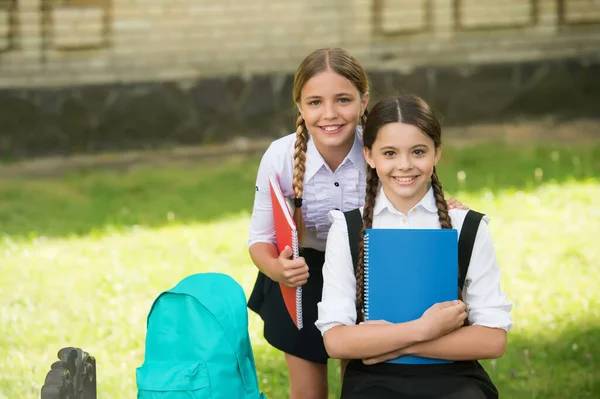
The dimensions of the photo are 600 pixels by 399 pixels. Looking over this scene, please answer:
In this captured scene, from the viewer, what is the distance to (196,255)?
6758mm

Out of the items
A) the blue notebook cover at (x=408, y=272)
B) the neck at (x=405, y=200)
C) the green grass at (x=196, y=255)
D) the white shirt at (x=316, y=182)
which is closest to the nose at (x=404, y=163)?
the neck at (x=405, y=200)

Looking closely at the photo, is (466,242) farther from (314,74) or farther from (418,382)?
(314,74)

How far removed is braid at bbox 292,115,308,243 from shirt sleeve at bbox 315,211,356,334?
0.39 m

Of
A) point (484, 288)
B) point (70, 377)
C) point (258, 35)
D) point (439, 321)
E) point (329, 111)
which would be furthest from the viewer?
point (258, 35)

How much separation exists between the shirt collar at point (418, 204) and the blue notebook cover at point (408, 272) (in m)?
0.22

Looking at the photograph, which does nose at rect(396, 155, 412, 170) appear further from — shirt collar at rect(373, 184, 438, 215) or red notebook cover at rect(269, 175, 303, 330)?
red notebook cover at rect(269, 175, 303, 330)

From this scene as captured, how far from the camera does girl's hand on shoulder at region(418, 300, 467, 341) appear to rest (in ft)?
9.82

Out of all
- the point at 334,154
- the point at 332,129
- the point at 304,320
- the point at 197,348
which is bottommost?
the point at 304,320

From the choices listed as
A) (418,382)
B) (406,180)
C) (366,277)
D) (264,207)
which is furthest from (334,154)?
(418,382)

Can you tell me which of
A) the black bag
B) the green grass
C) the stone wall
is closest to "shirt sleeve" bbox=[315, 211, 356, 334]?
the black bag

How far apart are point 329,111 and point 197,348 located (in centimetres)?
88

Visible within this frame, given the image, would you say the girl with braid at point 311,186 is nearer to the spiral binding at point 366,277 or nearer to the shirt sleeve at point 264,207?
the shirt sleeve at point 264,207

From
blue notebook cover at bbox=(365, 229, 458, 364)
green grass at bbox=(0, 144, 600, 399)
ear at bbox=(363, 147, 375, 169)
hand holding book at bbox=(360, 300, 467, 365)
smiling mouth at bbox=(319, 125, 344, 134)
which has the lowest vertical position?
green grass at bbox=(0, 144, 600, 399)

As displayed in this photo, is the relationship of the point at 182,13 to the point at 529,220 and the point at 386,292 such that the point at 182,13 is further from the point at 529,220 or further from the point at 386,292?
the point at 386,292
